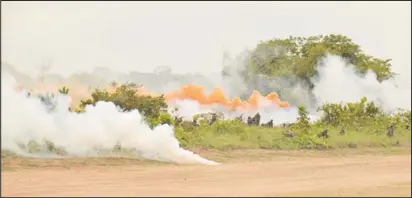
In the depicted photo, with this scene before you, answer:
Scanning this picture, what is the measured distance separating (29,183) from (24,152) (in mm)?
5331

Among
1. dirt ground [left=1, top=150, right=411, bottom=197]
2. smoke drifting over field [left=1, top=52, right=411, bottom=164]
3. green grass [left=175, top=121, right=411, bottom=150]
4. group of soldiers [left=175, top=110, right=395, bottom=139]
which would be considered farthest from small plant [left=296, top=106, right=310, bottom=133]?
smoke drifting over field [left=1, top=52, right=411, bottom=164]

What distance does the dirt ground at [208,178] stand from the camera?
55.2 feet

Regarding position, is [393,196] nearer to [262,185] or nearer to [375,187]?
[375,187]

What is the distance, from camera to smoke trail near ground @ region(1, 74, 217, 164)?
22.6 metres

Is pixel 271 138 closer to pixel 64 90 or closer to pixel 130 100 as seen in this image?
pixel 130 100

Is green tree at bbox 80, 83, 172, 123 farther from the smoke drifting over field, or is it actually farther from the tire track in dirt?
the tire track in dirt

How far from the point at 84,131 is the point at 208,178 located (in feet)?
20.3

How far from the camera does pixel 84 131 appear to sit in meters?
24.2

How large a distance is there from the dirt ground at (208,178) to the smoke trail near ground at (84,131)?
970mm

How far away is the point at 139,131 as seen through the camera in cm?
2573

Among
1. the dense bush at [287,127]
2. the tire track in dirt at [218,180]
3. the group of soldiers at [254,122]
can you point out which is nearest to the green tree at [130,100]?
the dense bush at [287,127]

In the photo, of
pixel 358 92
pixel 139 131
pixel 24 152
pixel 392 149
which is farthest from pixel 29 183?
pixel 358 92

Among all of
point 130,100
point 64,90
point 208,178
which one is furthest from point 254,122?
point 208,178

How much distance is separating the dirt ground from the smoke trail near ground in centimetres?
97
